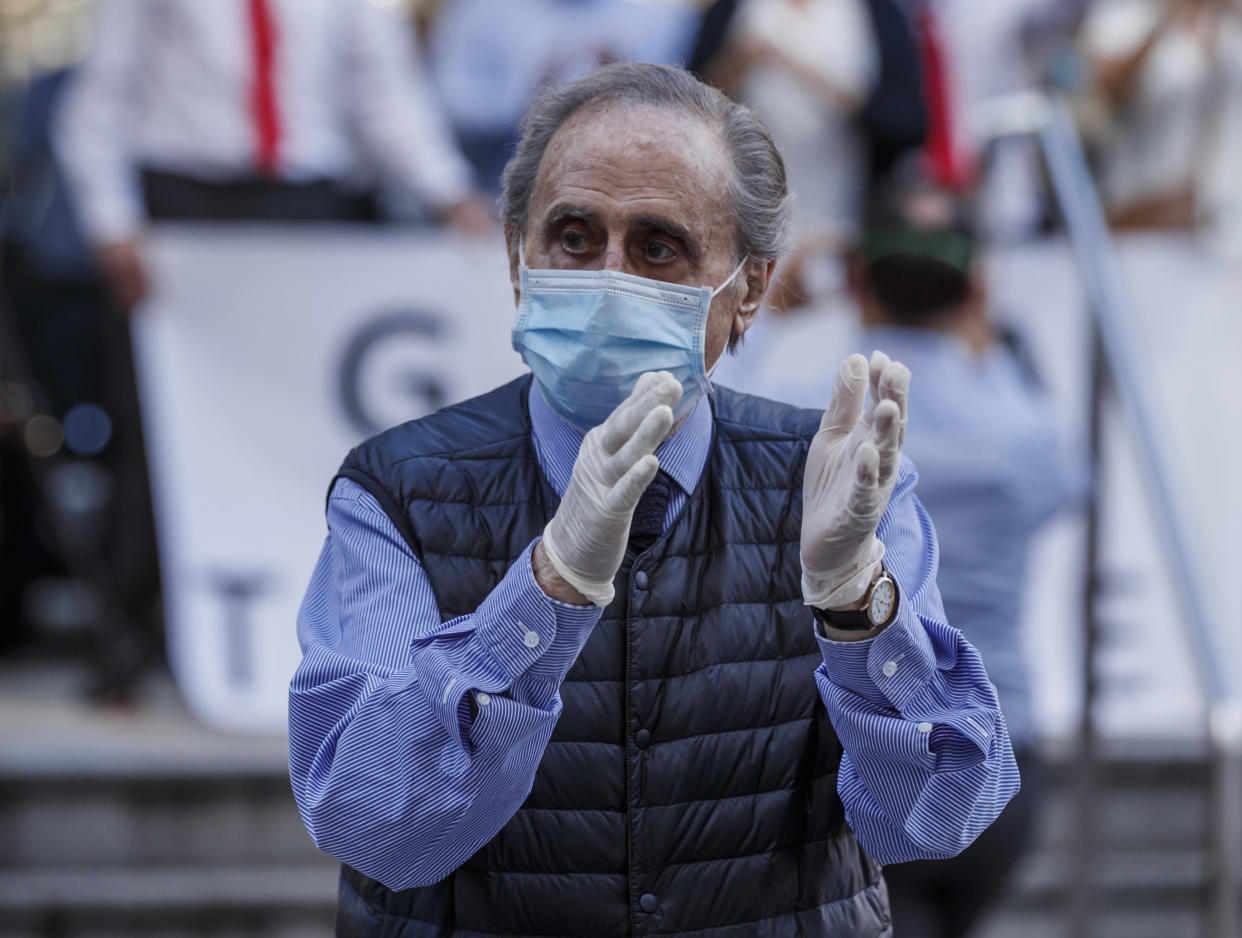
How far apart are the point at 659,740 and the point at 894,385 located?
19.1 inches

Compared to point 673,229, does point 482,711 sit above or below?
below

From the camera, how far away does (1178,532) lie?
348 centimetres

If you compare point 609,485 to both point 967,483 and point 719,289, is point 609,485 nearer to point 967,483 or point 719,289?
point 719,289

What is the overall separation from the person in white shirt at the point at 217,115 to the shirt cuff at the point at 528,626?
311cm

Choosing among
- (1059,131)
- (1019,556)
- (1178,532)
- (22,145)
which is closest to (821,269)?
(1059,131)

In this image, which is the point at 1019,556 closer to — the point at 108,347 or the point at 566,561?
the point at 566,561

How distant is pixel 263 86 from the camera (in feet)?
14.7

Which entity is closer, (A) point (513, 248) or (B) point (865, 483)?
(B) point (865, 483)

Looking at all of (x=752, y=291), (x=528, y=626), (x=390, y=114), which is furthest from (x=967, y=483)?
(x=390, y=114)

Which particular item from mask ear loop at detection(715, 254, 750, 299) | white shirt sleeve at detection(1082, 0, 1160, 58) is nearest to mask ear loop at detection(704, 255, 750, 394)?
mask ear loop at detection(715, 254, 750, 299)

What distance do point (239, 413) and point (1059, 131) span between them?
238 cm

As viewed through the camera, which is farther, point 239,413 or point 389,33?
point 389,33

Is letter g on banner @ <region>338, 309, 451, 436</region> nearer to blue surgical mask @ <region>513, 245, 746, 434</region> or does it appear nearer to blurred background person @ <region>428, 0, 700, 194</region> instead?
blurred background person @ <region>428, 0, 700, 194</region>

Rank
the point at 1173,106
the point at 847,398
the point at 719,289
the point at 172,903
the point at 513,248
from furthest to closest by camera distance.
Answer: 1. the point at 1173,106
2. the point at 172,903
3. the point at 513,248
4. the point at 719,289
5. the point at 847,398
